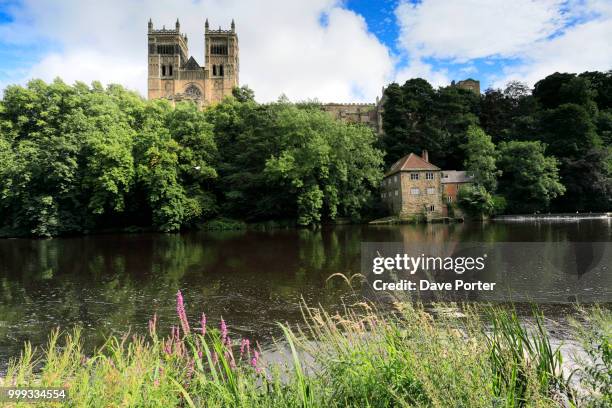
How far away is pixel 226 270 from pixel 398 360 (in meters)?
15.1

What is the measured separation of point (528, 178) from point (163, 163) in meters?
40.6

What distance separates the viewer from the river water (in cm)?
1072

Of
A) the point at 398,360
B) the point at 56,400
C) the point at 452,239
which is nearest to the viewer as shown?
the point at 56,400

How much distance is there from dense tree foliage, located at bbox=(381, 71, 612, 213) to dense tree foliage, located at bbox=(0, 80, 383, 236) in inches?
503

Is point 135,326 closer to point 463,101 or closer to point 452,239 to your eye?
point 452,239

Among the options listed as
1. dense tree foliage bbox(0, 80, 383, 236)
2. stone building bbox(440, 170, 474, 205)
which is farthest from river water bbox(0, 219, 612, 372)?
stone building bbox(440, 170, 474, 205)

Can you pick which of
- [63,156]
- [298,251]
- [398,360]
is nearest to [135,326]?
[398,360]

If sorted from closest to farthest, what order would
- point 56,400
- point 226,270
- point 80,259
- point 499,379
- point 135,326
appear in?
1. point 56,400
2. point 499,379
3. point 135,326
4. point 226,270
5. point 80,259

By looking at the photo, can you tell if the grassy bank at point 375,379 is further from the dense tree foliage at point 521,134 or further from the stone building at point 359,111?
the stone building at point 359,111

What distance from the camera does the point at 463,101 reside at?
61812 mm

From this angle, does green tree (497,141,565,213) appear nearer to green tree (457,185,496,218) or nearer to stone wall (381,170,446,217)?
green tree (457,185,496,218)

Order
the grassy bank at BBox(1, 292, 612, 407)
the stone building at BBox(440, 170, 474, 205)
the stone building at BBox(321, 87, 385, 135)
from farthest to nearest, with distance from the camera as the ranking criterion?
the stone building at BBox(321, 87, 385, 135)
the stone building at BBox(440, 170, 474, 205)
the grassy bank at BBox(1, 292, 612, 407)

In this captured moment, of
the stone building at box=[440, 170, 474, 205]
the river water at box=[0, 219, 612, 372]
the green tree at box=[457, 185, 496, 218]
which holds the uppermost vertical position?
the stone building at box=[440, 170, 474, 205]

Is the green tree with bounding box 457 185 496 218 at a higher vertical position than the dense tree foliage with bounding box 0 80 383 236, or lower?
lower
